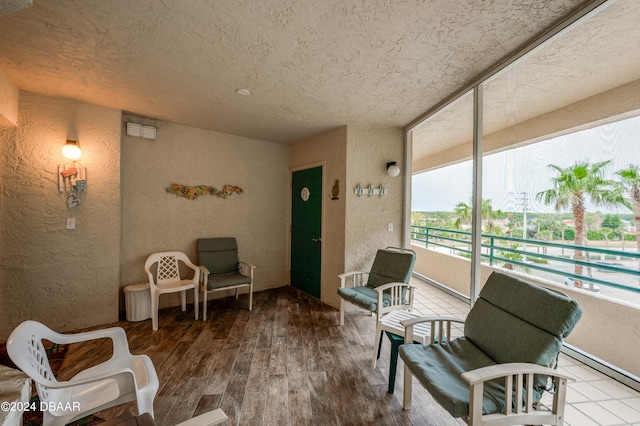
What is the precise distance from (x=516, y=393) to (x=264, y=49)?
104 inches

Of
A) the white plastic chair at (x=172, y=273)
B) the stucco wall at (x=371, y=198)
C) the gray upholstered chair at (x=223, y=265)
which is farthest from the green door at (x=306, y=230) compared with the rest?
the white plastic chair at (x=172, y=273)

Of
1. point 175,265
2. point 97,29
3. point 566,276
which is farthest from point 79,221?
point 566,276

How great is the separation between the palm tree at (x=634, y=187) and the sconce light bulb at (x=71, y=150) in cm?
510

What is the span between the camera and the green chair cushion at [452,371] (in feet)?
4.12

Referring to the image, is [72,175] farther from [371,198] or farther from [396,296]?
[396,296]

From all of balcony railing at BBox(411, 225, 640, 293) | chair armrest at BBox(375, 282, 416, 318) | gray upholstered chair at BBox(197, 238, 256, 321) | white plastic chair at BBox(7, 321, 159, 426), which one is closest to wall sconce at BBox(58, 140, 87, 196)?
gray upholstered chair at BBox(197, 238, 256, 321)

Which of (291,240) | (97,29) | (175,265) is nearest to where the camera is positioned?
(97,29)

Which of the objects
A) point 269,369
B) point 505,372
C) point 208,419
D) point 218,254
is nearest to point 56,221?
point 218,254

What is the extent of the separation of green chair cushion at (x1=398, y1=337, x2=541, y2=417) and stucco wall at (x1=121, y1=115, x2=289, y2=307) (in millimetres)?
3168

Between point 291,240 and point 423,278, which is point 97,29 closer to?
point 291,240

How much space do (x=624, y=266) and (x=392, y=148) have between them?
8.47 feet

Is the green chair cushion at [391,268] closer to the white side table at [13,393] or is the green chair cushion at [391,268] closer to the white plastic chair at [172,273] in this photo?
the white plastic chair at [172,273]

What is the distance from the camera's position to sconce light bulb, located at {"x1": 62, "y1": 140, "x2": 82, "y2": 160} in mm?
2742

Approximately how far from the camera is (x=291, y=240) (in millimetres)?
4652
